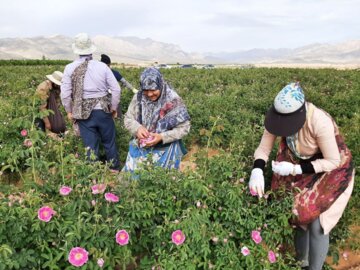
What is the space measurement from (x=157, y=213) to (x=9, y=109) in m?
3.90

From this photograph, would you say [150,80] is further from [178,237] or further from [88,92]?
[178,237]

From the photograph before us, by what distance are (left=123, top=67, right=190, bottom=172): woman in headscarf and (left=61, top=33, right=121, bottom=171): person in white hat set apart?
825 mm

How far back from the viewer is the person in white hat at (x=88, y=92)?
4.14 meters

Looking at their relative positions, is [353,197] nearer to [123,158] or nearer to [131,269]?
[131,269]

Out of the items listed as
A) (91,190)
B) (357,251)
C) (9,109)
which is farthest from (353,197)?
(9,109)

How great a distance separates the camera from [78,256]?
1857mm

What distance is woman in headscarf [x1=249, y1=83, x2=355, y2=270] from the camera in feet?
8.02

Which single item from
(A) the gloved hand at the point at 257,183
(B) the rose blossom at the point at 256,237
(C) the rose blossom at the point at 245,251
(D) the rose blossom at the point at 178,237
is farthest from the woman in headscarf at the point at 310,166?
(D) the rose blossom at the point at 178,237

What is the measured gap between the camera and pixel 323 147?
97.3 inches

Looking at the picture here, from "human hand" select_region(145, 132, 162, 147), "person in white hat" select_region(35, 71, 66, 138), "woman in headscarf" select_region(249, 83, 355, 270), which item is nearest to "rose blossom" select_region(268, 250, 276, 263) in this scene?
"woman in headscarf" select_region(249, 83, 355, 270)

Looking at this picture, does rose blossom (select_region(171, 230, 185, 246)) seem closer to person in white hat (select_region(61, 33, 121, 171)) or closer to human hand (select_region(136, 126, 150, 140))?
human hand (select_region(136, 126, 150, 140))

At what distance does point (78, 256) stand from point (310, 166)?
1499 mm

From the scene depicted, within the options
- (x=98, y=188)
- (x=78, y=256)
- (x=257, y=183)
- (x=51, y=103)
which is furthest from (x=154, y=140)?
(x=51, y=103)

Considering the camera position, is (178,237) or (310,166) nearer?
(178,237)
